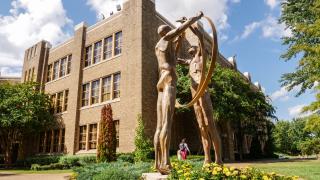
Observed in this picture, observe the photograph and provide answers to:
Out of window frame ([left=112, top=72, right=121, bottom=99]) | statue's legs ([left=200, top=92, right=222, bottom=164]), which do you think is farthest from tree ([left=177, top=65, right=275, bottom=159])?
statue's legs ([left=200, top=92, right=222, bottom=164])

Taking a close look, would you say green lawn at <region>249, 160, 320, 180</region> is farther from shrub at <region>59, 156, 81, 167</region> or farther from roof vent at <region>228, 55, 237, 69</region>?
roof vent at <region>228, 55, 237, 69</region>

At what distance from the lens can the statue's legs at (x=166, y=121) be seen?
19.7 feet

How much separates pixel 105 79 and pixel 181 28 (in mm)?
18585

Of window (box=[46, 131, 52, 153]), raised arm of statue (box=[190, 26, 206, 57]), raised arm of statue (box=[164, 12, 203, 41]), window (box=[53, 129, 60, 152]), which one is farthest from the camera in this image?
window (box=[46, 131, 52, 153])

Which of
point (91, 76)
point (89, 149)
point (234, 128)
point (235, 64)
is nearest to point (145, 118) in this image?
point (89, 149)

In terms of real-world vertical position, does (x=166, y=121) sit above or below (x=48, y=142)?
below

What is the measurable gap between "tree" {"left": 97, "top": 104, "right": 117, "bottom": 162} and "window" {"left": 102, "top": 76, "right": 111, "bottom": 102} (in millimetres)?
5815

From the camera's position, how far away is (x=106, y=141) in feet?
56.6

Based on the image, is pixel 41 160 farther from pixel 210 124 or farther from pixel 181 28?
pixel 181 28

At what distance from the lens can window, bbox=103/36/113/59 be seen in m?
24.8

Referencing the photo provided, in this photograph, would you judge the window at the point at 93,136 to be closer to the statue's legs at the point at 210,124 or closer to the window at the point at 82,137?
the window at the point at 82,137

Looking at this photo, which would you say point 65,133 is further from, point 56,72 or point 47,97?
point 56,72

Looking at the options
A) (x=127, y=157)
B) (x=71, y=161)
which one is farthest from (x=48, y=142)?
(x=127, y=157)

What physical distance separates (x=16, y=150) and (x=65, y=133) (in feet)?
31.3
